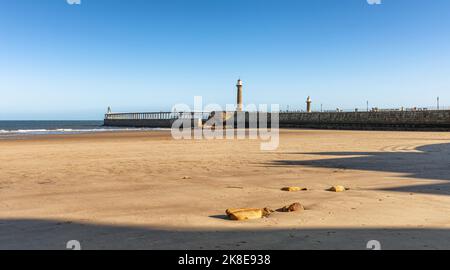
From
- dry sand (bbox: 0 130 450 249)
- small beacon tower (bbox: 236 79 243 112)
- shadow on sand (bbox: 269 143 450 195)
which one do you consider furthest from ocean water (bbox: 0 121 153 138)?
dry sand (bbox: 0 130 450 249)

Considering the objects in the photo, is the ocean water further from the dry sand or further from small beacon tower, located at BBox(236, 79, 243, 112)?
the dry sand

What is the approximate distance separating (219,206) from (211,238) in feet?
6.00

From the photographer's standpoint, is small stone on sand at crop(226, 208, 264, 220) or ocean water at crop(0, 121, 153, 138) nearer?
small stone on sand at crop(226, 208, 264, 220)

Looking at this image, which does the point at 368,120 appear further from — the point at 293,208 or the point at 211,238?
the point at 211,238

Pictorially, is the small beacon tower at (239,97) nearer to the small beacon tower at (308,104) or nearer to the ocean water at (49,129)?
the small beacon tower at (308,104)

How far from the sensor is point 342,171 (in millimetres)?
10414

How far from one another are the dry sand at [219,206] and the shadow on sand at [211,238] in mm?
10

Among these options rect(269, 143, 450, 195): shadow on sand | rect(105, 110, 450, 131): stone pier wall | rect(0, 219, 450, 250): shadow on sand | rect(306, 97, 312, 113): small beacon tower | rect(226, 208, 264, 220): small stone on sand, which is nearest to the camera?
rect(0, 219, 450, 250): shadow on sand

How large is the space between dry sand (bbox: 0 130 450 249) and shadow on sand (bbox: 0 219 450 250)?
1 centimetres

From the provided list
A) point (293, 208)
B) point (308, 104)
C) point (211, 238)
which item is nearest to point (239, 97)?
point (308, 104)

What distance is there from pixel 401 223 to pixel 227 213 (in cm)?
206

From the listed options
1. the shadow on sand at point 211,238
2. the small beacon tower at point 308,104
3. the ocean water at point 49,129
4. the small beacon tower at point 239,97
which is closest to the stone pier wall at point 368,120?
the small beacon tower at point 239,97

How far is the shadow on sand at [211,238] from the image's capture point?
4223mm

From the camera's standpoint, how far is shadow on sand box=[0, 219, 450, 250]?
422cm
